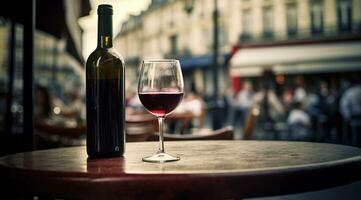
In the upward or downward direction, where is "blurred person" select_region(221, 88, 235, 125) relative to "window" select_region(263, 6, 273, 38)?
downward

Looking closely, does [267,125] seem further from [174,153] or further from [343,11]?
[343,11]

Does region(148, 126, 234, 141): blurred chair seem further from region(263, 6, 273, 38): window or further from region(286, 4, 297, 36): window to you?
region(263, 6, 273, 38): window

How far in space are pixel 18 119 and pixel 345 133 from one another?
719cm

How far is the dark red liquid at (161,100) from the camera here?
1.30 meters

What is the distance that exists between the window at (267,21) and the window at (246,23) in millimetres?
877

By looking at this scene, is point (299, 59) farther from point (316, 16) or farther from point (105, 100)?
point (105, 100)

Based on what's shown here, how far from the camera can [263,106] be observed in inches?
415

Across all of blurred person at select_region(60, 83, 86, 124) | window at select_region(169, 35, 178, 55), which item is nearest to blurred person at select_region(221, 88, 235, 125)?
blurred person at select_region(60, 83, 86, 124)

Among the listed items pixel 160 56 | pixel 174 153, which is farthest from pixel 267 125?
pixel 160 56

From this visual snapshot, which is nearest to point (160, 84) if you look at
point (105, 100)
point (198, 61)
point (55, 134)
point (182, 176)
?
point (105, 100)

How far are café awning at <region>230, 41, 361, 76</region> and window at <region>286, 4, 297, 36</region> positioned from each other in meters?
1.78

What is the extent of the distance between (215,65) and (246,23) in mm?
19909

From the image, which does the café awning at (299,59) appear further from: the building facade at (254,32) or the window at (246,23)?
the window at (246,23)

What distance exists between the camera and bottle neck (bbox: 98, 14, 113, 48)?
1306mm
